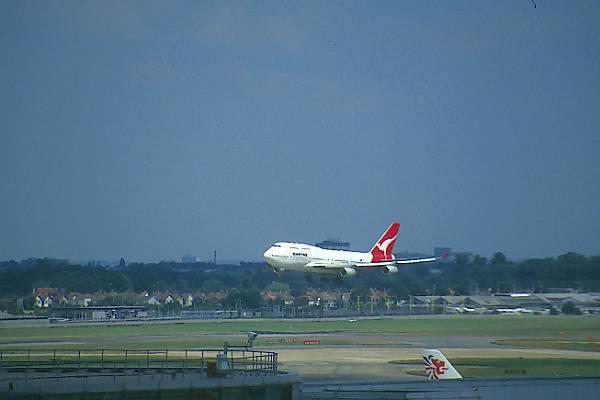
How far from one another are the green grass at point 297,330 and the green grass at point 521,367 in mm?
14357

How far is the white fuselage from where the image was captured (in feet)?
356

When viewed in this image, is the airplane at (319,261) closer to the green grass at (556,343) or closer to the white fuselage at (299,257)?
the white fuselage at (299,257)

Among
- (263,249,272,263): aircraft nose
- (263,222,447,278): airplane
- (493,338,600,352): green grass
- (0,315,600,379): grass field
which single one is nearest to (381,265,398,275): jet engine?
(263,222,447,278): airplane

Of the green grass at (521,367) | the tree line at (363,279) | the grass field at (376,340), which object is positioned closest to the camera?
the green grass at (521,367)

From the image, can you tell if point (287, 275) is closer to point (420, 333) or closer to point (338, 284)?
point (338, 284)

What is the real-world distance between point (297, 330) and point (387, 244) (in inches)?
1549

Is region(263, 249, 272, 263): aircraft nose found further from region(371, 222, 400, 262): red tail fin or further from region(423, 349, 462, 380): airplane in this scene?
region(423, 349, 462, 380): airplane

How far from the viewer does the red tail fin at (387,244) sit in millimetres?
119562

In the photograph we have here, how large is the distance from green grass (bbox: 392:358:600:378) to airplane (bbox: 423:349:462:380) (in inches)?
112

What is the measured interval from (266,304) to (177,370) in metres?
75.8

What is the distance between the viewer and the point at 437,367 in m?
48.1

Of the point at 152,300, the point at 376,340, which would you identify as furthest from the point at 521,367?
the point at 152,300

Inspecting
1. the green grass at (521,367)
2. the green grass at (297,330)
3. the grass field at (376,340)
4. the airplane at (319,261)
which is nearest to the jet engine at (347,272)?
the airplane at (319,261)

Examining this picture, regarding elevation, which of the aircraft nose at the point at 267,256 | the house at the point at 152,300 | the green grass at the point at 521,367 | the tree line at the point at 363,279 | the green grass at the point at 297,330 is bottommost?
the green grass at the point at 521,367
